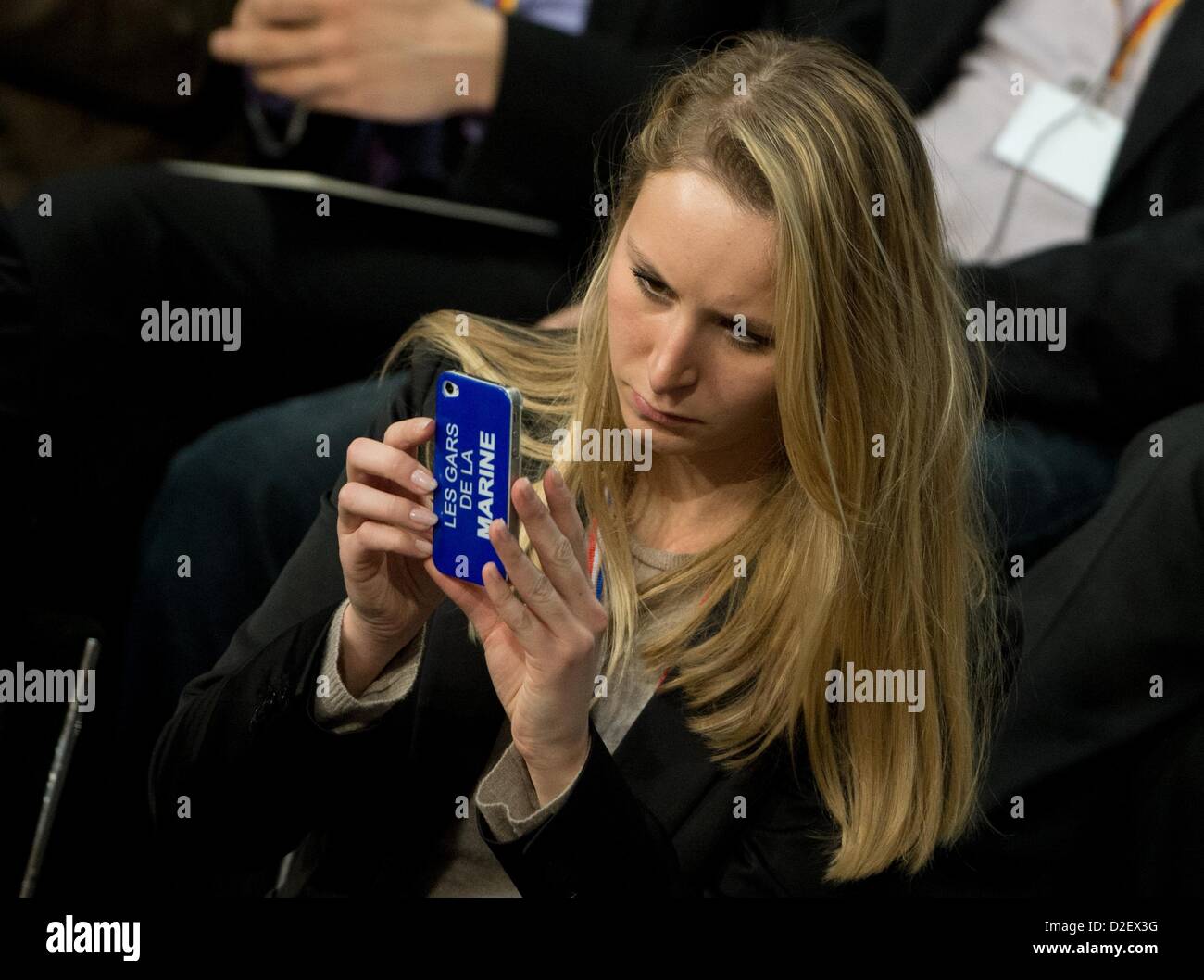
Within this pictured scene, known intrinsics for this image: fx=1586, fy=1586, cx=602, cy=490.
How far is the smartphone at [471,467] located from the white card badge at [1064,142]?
4.26 feet

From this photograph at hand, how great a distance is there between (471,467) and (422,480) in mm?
38

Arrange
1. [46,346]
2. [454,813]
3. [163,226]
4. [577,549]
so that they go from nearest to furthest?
1. [577,549]
2. [454,813]
3. [46,346]
4. [163,226]

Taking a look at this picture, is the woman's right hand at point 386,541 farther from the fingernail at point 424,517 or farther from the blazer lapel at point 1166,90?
the blazer lapel at point 1166,90

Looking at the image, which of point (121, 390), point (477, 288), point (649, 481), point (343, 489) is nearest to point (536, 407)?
point (649, 481)

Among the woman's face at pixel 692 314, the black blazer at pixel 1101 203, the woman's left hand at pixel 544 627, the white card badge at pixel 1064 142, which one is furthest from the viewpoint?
the white card badge at pixel 1064 142

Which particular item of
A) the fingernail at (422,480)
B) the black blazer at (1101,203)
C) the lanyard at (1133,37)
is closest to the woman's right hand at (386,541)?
the fingernail at (422,480)

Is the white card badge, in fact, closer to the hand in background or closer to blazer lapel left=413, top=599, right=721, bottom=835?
the hand in background

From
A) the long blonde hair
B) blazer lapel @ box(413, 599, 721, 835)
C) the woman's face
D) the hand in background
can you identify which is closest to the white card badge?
the hand in background

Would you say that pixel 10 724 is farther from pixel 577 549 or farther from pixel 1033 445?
pixel 1033 445

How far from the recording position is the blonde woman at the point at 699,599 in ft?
3.73

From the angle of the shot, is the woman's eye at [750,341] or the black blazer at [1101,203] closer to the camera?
the woman's eye at [750,341]

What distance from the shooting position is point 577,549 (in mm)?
1036

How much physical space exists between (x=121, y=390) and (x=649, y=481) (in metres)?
0.84

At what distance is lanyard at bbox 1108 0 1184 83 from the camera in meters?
2.13
